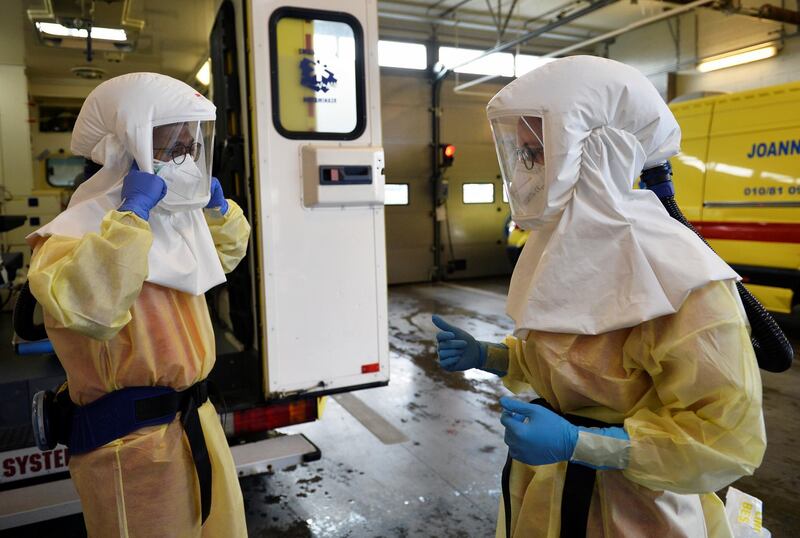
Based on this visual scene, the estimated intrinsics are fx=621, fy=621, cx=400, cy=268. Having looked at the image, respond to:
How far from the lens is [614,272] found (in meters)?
1.35

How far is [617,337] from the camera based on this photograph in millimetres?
1371

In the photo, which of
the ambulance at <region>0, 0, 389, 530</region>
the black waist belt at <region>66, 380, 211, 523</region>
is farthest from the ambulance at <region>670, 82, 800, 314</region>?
the black waist belt at <region>66, 380, 211, 523</region>

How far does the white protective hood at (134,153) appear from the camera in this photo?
1691 millimetres

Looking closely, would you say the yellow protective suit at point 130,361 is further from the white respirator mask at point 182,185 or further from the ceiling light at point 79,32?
the ceiling light at point 79,32

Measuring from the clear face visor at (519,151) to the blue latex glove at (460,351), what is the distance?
432 millimetres

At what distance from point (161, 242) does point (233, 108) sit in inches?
56.6

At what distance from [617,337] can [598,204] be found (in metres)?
0.30

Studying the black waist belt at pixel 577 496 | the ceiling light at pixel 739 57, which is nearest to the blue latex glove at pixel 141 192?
the black waist belt at pixel 577 496

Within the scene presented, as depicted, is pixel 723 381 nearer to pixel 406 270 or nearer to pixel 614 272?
pixel 614 272

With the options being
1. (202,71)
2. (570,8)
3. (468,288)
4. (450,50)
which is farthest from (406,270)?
(202,71)

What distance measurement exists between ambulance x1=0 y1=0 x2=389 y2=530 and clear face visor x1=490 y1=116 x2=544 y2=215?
123 cm

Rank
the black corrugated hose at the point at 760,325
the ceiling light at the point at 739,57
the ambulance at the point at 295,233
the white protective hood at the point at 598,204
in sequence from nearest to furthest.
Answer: the white protective hood at the point at 598,204, the black corrugated hose at the point at 760,325, the ambulance at the point at 295,233, the ceiling light at the point at 739,57

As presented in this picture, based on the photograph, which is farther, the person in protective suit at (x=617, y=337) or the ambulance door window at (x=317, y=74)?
the ambulance door window at (x=317, y=74)

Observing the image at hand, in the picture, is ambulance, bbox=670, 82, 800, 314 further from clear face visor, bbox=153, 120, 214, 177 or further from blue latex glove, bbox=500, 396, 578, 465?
clear face visor, bbox=153, 120, 214, 177
